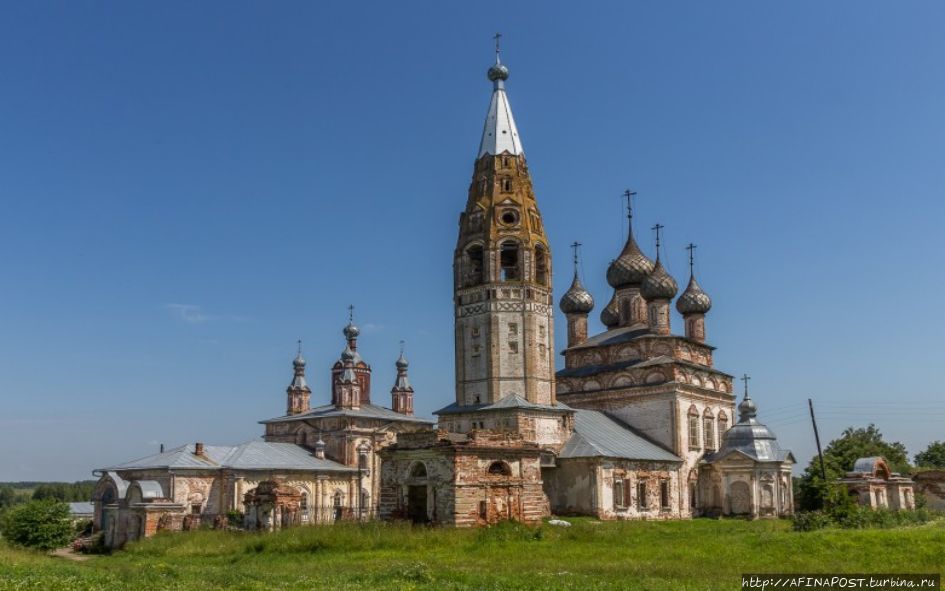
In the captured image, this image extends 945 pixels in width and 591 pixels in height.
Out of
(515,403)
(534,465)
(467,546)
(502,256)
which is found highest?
(502,256)

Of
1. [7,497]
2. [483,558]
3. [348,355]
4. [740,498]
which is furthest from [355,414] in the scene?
[7,497]

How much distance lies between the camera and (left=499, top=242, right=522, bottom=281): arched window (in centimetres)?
3619

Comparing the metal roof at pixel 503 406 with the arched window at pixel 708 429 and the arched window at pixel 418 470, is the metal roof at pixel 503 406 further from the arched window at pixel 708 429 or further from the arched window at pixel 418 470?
the arched window at pixel 708 429

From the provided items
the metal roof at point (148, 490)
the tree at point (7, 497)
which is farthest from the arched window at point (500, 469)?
the tree at point (7, 497)

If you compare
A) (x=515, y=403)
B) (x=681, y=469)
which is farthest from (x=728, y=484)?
(x=515, y=403)

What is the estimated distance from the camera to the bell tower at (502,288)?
34938 mm

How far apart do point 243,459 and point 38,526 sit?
9.74 metres

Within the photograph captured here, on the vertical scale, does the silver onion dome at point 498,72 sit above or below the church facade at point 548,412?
above

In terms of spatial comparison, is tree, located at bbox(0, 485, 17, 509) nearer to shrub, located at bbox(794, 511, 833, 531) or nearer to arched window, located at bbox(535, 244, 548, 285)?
arched window, located at bbox(535, 244, 548, 285)

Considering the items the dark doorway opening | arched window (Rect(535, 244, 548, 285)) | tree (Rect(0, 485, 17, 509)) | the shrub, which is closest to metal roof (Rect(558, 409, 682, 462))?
arched window (Rect(535, 244, 548, 285))

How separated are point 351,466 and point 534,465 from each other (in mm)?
19047

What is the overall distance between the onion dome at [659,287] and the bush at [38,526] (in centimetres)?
2592

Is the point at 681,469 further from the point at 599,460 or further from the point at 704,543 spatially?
the point at 704,543

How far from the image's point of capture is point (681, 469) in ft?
127
